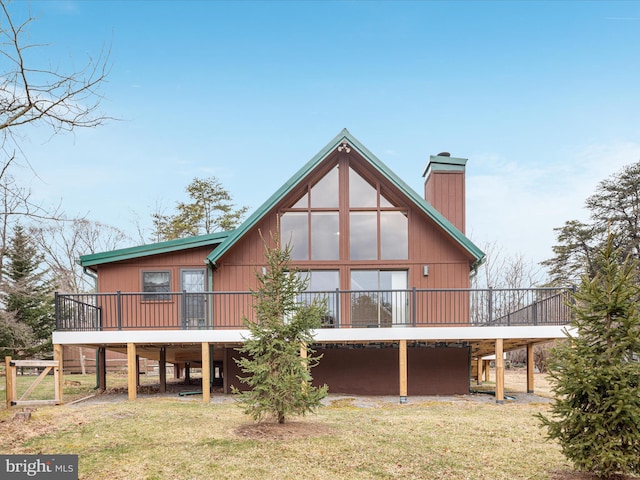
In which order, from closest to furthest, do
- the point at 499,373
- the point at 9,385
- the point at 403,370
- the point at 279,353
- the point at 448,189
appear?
the point at 279,353
the point at 9,385
the point at 499,373
the point at 403,370
the point at 448,189

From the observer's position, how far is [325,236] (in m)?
16.1

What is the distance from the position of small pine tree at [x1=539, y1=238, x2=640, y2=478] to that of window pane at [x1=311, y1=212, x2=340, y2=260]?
31.8 feet

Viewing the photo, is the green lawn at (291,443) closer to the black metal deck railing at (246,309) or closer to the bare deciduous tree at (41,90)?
the black metal deck railing at (246,309)

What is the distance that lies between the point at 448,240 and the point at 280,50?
1073 cm

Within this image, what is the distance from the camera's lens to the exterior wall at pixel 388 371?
15820 millimetres

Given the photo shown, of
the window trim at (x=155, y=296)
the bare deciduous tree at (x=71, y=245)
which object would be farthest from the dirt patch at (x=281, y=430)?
the bare deciduous tree at (x=71, y=245)

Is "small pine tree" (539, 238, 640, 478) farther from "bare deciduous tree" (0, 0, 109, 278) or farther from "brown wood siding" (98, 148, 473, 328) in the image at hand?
"brown wood siding" (98, 148, 473, 328)

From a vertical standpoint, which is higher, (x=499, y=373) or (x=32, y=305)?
(x=32, y=305)

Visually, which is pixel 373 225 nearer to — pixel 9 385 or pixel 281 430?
pixel 281 430

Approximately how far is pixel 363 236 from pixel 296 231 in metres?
2.06

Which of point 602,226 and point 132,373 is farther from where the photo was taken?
point 602,226

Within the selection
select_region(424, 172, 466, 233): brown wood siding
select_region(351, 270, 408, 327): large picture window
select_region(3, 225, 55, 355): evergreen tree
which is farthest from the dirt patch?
select_region(3, 225, 55, 355): evergreen tree

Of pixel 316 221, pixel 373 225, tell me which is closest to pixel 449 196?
pixel 373 225

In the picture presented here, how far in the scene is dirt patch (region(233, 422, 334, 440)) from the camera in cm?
891
